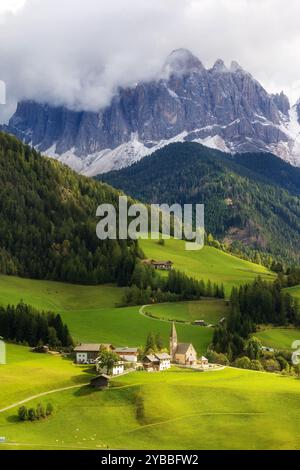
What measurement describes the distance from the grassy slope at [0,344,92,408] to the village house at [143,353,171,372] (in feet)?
40.0

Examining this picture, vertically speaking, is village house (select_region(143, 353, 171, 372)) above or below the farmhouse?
above

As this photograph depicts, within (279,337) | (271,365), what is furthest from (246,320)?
(271,365)

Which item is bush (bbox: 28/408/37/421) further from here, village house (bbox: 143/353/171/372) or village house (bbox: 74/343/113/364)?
village house (bbox: 74/343/113/364)

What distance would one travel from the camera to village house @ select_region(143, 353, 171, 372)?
132900 mm

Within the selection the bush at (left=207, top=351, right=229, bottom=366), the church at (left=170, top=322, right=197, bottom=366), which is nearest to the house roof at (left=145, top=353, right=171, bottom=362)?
the church at (left=170, top=322, right=197, bottom=366)

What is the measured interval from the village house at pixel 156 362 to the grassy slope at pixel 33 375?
40.0 ft

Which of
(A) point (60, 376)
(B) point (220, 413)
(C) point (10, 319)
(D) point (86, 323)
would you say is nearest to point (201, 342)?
(D) point (86, 323)

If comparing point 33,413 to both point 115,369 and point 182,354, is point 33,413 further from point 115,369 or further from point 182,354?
A: point 182,354

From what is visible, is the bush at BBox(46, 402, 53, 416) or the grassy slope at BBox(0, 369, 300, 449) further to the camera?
the bush at BBox(46, 402, 53, 416)

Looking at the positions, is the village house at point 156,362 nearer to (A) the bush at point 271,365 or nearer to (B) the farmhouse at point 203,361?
(B) the farmhouse at point 203,361

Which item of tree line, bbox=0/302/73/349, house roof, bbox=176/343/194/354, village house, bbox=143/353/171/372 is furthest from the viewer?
tree line, bbox=0/302/73/349

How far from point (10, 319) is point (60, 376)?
2081 inches
